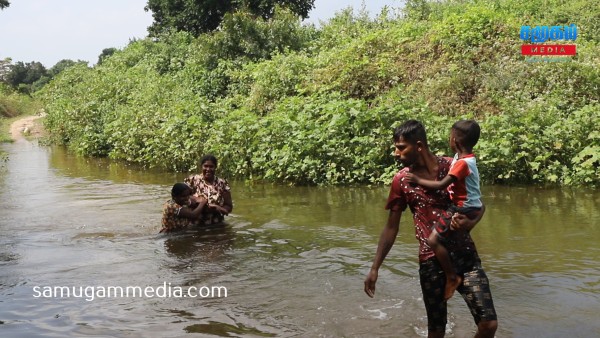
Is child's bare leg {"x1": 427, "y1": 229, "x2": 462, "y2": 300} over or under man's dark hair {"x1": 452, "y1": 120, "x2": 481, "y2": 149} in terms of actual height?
under

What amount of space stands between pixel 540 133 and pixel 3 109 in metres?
38.1

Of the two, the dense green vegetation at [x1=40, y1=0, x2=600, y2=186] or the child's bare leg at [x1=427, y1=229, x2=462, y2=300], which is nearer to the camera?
the child's bare leg at [x1=427, y1=229, x2=462, y2=300]

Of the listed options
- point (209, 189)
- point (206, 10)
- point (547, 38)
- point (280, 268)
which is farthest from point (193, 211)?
point (206, 10)

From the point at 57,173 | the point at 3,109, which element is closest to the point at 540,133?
the point at 57,173

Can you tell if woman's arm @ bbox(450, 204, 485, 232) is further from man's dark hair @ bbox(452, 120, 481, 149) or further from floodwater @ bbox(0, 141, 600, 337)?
floodwater @ bbox(0, 141, 600, 337)

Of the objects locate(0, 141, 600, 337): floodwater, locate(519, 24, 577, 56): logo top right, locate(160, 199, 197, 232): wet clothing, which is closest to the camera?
locate(0, 141, 600, 337): floodwater

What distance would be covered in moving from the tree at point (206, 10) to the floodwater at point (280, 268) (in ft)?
60.9

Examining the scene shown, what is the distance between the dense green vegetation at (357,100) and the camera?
36.1ft

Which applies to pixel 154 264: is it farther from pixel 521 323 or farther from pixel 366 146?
pixel 366 146

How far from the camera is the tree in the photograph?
93.3ft

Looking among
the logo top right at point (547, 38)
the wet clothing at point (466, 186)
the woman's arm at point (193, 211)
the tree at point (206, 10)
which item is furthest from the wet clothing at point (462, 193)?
the tree at point (206, 10)

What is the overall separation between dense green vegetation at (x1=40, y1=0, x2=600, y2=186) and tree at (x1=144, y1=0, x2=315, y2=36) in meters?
6.38

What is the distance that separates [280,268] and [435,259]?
3052 millimetres

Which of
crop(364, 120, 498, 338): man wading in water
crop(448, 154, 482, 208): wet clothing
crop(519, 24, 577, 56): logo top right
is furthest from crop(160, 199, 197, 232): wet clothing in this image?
crop(519, 24, 577, 56): logo top right
